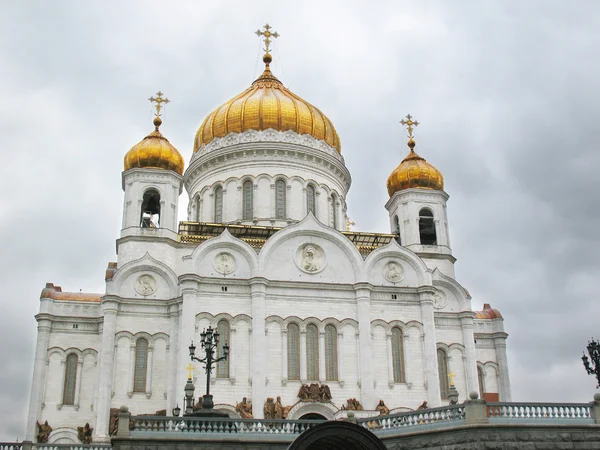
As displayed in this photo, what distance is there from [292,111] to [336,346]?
563 inches

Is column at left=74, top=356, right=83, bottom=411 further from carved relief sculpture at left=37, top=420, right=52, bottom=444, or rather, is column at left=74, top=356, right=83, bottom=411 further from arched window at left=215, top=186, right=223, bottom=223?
arched window at left=215, top=186, right=223, bottom=223

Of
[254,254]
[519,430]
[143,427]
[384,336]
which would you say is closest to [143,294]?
[254,254]

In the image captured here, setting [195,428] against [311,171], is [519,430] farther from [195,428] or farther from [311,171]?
[311,171]

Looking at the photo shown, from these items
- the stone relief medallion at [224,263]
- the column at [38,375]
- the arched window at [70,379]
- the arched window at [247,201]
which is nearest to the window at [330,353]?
the stone relief medallion at [224,263]

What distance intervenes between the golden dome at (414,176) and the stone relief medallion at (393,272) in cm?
600

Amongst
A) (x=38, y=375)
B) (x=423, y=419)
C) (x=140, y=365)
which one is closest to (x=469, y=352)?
Result: (x=140, y=365)

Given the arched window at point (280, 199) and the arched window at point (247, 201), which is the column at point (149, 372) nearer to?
the arched window at point (247, 201)

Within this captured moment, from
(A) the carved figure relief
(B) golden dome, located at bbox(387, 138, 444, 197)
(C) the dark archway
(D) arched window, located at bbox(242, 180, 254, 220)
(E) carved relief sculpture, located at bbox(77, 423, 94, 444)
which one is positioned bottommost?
(C) the dark archway

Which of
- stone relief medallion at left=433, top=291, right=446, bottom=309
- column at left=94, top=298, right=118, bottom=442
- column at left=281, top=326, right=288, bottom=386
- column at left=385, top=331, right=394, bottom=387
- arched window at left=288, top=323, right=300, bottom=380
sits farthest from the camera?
stone relief medallion at left=433, top=291, right=446, bottom=309

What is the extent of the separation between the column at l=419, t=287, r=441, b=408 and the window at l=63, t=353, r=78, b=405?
15584mm

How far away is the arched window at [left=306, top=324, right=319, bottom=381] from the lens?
32688 mm

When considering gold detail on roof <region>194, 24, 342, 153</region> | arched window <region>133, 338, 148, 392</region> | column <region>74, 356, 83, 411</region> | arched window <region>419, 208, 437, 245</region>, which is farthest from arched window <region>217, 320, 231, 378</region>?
arched window <region>419, 208, 437, 245</region>

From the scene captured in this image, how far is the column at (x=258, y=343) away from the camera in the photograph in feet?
103

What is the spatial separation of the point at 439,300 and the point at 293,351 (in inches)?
325
